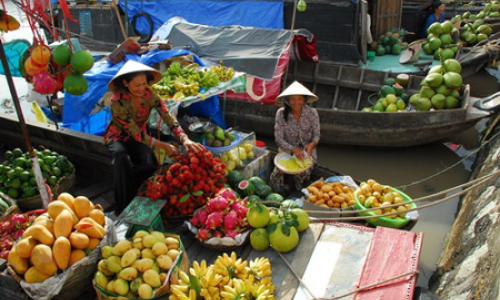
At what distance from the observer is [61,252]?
2389 mm

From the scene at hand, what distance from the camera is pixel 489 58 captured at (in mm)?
9805

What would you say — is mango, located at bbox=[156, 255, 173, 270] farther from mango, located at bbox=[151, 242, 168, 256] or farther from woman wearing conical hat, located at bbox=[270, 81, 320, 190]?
woman wearing conical hat, located at bbox=[270, 81, 320, 190]

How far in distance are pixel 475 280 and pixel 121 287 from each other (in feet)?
8.96

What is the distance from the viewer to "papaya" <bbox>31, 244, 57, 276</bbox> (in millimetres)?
2338

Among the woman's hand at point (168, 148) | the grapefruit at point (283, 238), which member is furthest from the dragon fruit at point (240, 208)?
the woman's hand at point (168, 148)

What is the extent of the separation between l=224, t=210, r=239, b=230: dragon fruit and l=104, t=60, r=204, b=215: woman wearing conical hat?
0.78m

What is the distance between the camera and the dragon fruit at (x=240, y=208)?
10.3 ft

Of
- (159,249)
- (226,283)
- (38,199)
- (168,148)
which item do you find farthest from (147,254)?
(38,199)

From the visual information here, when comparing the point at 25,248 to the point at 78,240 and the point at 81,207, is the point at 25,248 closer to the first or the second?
the point at 78,240

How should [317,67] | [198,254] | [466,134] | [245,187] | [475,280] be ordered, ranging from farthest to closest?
1. [317,67]
2. [466,134]
3. [245,187]
4. [198,254]
5. [475,280]

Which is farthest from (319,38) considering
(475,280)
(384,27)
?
(475,280)

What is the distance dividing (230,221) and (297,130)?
178 cm

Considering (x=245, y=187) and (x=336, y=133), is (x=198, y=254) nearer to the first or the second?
(x=245, y=187)

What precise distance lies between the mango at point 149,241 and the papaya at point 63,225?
1.68 feet
